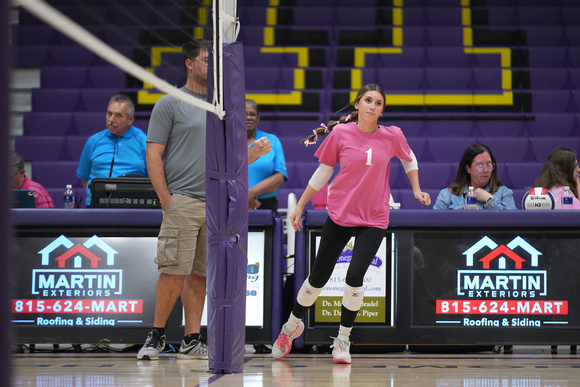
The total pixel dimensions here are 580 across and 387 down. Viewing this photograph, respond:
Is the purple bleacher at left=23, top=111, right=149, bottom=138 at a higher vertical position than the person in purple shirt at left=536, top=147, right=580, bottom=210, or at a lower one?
higher

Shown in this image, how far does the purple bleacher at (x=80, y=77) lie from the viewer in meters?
10.4

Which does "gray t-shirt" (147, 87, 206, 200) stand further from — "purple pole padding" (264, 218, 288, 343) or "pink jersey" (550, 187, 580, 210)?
"pink jersey" (550, 187, 580, 210)

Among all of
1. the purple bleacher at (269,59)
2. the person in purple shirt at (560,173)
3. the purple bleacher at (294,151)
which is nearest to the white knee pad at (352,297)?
the person in purple shirt at (560,173)

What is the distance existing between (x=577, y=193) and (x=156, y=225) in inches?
134

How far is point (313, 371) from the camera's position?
4234mm

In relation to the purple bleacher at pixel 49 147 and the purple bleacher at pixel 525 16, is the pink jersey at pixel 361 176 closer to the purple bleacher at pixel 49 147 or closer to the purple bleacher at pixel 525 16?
the purple bleacher at pixel 49 147

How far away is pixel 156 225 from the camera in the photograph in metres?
5.36

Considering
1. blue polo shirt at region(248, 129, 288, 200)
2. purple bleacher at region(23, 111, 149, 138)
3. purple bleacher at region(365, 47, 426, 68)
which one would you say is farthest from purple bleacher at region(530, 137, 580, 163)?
purple bleacher at region(23, 111, 149, 138)

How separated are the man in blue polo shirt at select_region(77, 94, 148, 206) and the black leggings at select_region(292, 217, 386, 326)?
2.38m

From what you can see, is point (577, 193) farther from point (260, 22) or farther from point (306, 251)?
point (260, 22)

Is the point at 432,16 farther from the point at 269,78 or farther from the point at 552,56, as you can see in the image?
the point at 269,78

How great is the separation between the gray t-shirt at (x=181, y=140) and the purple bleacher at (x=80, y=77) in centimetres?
598

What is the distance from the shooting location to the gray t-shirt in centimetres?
466

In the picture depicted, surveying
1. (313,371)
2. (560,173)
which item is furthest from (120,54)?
(560,173)
